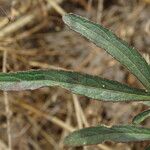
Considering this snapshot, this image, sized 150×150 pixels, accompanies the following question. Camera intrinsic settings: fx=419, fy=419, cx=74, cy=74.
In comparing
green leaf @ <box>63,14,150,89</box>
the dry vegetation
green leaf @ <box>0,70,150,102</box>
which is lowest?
green leaf @ <box>0,70,150,102</box>

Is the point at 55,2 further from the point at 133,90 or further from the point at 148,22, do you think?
the point at 133,90

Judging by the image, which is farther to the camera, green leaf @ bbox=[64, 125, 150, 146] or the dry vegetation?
the dry vegetation

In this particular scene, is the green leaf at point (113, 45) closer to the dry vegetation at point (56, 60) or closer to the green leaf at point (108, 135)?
the green leaf at point (108, 135)

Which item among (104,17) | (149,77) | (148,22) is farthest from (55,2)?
(149,77)

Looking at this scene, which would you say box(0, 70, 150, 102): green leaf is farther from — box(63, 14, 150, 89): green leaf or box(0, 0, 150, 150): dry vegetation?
box(0, 0, 150, 150): dry vegetation

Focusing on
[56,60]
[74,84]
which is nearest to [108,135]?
[74,84]

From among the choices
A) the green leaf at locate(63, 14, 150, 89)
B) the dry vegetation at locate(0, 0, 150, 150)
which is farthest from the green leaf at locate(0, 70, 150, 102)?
the dry vegetation at locate(0, 0, 150, 150)

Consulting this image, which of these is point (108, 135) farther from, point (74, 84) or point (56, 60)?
point (56, 60)
